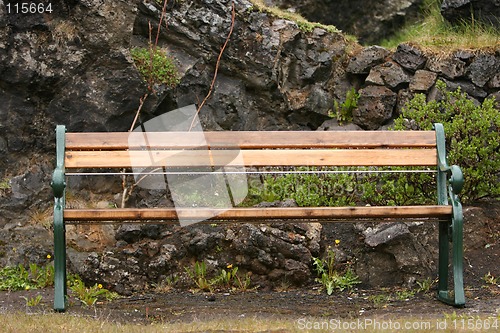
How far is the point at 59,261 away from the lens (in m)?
5.24

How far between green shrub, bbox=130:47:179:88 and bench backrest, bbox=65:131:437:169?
1890 millimetres

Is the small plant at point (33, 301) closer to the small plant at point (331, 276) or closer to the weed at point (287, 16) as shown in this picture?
the small plant at point (331, 276)

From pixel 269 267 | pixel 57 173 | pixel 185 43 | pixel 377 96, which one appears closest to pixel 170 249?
pixel 269 267

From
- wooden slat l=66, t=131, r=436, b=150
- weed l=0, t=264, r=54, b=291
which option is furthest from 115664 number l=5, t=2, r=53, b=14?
weed l=0, t=264, r=54, b=291

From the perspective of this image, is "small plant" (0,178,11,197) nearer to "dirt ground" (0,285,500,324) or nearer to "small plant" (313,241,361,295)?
"dirt ground" (0,285,500,324)

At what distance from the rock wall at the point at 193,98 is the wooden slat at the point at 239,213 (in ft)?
3.68

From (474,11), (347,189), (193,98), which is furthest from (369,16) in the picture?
(347,189)

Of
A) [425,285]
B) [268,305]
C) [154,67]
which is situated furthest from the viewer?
[154,67]

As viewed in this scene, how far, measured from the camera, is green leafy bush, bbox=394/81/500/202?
6863 millimetres

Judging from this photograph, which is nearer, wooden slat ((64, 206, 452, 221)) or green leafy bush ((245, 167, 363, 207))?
wooden slat ((64, 206, 452, 221))

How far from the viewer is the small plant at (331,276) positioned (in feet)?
20.9

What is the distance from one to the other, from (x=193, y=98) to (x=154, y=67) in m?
0.51

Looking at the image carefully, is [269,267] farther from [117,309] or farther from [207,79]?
[207,79]

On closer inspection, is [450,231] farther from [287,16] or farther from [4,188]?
[4,188]
